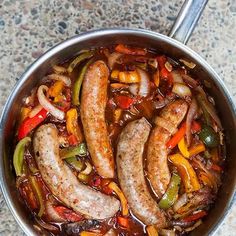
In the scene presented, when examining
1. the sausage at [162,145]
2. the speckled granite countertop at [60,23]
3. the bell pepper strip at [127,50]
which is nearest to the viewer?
the sausage at [162,145]

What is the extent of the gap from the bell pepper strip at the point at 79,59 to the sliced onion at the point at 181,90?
37 cm

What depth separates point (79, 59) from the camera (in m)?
2.46

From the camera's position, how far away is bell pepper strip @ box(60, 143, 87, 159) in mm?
2383

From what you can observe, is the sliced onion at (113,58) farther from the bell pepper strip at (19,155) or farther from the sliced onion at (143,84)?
the bell pepper strip at (19,155)

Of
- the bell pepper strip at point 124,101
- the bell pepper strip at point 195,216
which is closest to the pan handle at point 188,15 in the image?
the bell pepper strip at point 124,101

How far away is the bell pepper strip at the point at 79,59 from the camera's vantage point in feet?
8.04

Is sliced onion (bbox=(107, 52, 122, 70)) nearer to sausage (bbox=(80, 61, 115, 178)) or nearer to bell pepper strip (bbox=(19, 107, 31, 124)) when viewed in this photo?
sausage (bbox=(80, 61, 115, 178))

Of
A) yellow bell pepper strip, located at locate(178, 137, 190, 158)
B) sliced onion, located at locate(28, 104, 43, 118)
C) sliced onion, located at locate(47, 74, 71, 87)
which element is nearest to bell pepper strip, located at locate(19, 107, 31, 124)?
sliced onion, located at locate(28, 104, 43, 118)

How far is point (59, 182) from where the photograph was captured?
233 cm

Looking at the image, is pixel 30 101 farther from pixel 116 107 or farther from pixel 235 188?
pixel 235 188

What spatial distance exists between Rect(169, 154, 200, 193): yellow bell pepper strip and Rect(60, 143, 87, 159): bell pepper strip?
352 mm

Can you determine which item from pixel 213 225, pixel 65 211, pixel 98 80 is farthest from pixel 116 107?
pixel 213 225

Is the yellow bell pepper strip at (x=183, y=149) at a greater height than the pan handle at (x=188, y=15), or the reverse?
the pan handle at (x=188, y=15)

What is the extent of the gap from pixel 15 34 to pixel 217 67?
0.93 m
